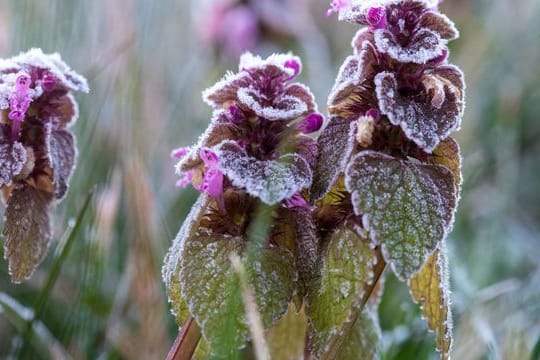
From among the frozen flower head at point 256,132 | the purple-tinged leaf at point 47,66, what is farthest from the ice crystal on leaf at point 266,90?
the purple-tinged leaf at point 47,66

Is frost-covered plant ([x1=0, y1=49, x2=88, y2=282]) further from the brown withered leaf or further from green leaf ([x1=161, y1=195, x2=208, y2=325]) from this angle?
the brown withered leaf

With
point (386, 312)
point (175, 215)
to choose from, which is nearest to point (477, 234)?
point (386, 312)

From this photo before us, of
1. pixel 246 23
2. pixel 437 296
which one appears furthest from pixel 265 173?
pixel 246 23

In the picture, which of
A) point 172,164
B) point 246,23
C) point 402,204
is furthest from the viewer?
point 246,23

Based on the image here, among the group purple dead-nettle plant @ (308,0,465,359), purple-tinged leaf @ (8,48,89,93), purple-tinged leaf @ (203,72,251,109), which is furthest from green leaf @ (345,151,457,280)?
purple-tinged leaf @ (8,48,89,93)

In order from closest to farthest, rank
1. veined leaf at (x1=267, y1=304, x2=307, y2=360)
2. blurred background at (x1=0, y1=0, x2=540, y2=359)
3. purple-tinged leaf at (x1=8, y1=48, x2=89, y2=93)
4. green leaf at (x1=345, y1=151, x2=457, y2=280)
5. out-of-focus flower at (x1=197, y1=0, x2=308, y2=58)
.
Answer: green leaf at (x1=345, y1=151, x2=457, y2=280)
purple-tinged leaf at (x1=8, y1=48, x2=89, y2=93)
veined leaf at (x1=267, y1=304, x2=307, y2=360)
blurred background at (x1=0, y1=0, x2=540, y2=359)
out-of-focus flower at (x1=197, y1=0, x2=308, y2=58)

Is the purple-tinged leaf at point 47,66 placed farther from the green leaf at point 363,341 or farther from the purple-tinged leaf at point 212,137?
the green leaf at point 363,341

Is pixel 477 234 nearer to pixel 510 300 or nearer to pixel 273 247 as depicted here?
pixel 510 300

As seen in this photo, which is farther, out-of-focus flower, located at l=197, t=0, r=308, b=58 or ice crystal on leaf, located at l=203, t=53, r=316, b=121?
out-of-focus flower, located at l=197, t=0, r=308, b=58

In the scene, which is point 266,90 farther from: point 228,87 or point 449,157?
point 449,157
